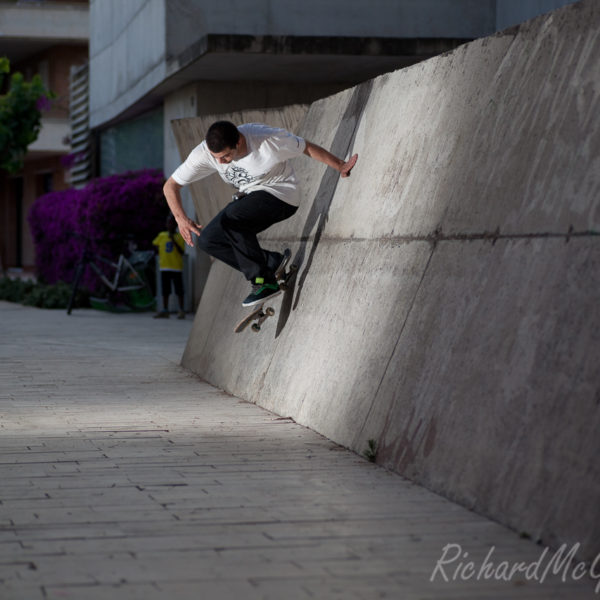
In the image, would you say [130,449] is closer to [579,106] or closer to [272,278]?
[272,278]

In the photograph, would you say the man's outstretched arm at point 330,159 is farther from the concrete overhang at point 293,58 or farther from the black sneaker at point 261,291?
the concrete overhang at point 293,58

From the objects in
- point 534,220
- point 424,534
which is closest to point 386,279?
point 534,220

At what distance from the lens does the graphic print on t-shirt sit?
897 cm

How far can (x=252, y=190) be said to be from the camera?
9.12 metres

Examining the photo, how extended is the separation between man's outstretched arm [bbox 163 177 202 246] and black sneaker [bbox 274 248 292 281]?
2.29ft

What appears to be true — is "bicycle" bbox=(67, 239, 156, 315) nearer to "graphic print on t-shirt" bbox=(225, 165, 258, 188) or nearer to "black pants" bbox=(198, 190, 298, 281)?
"black pants" bbox=(198, 190, 298, 281)

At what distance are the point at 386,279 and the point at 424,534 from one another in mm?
2715

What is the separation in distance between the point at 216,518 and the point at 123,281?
16207 millimetres

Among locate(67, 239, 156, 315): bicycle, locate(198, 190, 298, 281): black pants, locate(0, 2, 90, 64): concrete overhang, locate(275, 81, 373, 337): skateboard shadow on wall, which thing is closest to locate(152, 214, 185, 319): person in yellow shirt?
locate(67, 239, 156, 315): bicycle

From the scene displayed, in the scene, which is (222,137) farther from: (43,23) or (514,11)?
(43,23)

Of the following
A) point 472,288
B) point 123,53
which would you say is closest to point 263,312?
point 472,288

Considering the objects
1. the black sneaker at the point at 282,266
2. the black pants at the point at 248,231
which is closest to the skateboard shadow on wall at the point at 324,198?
the black sneaker at the point at 282,266

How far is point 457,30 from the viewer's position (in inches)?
733

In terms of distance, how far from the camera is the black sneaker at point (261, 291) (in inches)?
359
